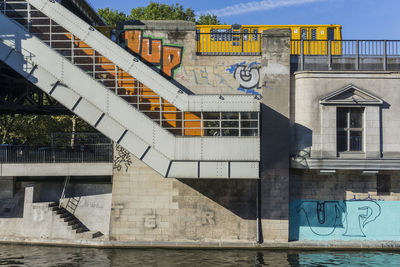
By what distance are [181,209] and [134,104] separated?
7.22 metres

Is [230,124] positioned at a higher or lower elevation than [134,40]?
lower

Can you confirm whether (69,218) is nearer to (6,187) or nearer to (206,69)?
(6,187)

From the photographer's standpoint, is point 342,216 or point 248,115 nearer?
point 248,115

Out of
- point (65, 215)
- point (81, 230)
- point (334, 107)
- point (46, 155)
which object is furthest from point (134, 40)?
point (334, 107)

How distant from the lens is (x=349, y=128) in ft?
75.9

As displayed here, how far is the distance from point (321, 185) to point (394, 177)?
458cm

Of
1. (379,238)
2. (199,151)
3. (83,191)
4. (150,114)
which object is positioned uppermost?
(150,114)

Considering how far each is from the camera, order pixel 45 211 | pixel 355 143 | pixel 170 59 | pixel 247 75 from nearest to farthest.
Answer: pixel 355 143 → pixel 247 75 → pixel 170 59 → pixel 45 211

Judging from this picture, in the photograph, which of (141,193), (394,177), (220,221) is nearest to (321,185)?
(394,177)

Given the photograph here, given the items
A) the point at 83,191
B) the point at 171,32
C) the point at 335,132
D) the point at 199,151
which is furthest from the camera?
the point at 83,191

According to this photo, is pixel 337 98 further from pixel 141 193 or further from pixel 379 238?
pixel 141 193

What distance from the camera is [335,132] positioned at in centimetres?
2291

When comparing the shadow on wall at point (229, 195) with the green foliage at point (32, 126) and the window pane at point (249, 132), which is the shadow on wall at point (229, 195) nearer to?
the window pane at point (249, 132)

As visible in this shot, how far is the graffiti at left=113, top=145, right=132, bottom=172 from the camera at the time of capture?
24266 millimetres
